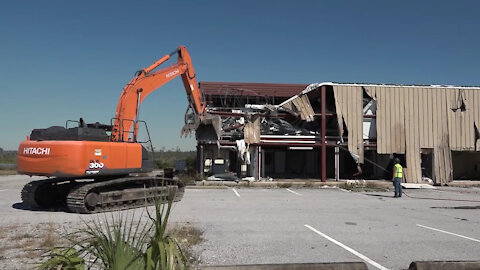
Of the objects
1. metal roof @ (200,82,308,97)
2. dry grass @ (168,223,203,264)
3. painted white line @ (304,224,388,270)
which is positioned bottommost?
painted white line @ (304,224,388,270)

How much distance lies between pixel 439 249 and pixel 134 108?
415 inches

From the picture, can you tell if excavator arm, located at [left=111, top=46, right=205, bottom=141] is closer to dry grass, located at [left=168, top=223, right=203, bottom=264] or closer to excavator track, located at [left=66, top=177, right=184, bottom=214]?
excavator track, located at [left=66, top=177, right=184, bottom=214]

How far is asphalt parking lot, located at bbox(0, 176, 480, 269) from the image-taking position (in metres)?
6.71

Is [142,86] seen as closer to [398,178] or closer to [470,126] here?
[398,178]

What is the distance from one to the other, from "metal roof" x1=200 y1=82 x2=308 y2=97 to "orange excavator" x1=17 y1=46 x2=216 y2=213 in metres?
14.1

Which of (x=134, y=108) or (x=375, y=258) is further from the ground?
(x=134, y=108)

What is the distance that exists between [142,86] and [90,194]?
5.04m

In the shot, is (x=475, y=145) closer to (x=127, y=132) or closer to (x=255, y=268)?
(x=127, y=132)

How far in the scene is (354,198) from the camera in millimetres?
16312

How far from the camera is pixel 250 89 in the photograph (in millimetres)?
29953

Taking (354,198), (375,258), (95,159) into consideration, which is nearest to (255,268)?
(375,258)

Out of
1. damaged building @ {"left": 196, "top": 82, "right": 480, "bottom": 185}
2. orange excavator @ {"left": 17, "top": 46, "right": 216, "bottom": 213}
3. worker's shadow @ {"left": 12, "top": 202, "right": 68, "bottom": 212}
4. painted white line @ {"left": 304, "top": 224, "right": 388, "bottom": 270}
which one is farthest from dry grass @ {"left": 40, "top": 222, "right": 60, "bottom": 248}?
damaged building @ {"left": 196, "top": 82, "right": 480, "bottom": 185}

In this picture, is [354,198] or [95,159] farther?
[354,198]

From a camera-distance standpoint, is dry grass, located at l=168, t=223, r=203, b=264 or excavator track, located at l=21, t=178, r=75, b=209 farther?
excavator track, located at l=21, t=178, r=75, b=209
